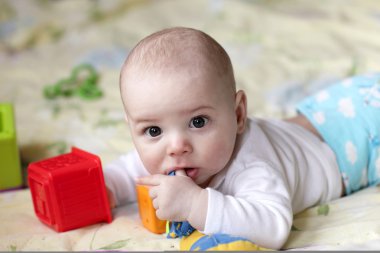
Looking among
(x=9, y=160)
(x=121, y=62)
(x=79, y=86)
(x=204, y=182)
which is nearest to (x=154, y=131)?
(x=204, y=182)

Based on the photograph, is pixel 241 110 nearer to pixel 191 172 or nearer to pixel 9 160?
pixel 191 172

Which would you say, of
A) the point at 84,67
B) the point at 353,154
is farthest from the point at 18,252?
the point at 84,67

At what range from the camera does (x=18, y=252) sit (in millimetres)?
983

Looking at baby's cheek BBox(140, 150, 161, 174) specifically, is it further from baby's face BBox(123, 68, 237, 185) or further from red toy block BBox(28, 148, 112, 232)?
red toy block BBox(28, 148, 112, 232)

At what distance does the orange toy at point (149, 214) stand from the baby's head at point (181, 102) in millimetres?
69

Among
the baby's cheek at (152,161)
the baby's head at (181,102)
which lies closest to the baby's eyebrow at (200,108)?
the baby's head at (181,102)

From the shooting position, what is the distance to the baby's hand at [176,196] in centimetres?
102

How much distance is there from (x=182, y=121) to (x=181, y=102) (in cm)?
4

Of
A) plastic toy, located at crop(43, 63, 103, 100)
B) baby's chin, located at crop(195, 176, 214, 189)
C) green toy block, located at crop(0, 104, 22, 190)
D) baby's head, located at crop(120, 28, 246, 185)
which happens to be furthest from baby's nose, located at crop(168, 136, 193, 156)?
plastic toy, located at crop(43, 63, 103, 100)

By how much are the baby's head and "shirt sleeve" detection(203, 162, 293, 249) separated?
0.25 feet

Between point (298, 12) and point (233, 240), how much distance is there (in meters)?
1.70

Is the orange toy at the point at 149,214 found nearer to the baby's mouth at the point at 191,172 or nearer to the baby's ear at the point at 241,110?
the baby's mouth at the point at 191,172

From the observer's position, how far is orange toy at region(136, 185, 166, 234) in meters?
1.13

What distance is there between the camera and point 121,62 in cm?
219
